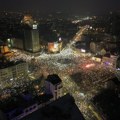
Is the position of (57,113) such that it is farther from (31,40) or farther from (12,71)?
(31,40)

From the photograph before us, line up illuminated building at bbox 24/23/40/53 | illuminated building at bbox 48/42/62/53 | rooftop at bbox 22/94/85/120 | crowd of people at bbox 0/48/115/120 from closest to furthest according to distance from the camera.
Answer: rooftop at bbox 22/94/85/120
crowd of people at bbox 0/48/115/120
illuminated building at bbox 48/42/62/53
illuminated building at bbox 24/23/40/53

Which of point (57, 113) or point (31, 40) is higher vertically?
point (57, 113)

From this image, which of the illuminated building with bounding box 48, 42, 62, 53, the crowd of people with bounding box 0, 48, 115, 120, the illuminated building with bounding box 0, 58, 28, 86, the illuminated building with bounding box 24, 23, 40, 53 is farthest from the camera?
the illuminated building with bounding box 24, 23, 40, 53

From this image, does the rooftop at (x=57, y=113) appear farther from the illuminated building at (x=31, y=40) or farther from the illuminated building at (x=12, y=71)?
the illuminated building at (x=31, y=40)

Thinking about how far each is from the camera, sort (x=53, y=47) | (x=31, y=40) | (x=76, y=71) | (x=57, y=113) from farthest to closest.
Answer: (x=31, y=40) → (x=53, y=47) → (x=76, y=71) → (x=57, y=113)

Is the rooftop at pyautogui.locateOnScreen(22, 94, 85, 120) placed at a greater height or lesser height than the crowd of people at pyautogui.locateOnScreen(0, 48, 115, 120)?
greater

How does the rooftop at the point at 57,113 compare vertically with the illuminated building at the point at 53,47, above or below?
above

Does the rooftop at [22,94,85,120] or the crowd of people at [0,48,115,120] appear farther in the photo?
the crowd of people at [0,48,115,120]

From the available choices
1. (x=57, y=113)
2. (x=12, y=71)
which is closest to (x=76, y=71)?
(x=12, y=71)

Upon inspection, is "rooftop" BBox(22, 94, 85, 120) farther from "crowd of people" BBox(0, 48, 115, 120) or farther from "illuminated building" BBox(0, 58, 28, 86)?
"illuminated building" BBox(0, 58, 28, 86)

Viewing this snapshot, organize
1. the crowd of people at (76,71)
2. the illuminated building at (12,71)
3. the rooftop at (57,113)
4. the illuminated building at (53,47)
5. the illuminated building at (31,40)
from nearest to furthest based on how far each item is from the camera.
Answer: the rooftop at (57,113)
the crowd of people at (76,71)
the illuminated building at (12,71)
the illuminated building at (53,47)
the illuminated building at (31,40)

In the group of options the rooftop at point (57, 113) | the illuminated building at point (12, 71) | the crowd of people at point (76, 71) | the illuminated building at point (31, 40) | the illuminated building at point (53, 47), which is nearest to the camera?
the rooftop at point (57, 113)

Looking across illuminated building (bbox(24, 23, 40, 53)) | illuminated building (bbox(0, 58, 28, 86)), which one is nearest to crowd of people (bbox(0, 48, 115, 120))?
illuminated building (bbox(0, 58, 28, 86))

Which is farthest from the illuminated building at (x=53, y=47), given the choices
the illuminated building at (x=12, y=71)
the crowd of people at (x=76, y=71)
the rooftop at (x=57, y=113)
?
the rooftop at (x=57, y=113)
